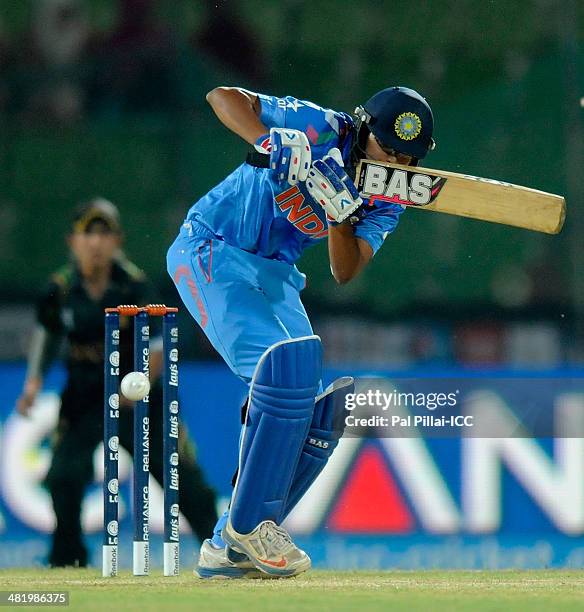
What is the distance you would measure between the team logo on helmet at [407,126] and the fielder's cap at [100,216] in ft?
5.94

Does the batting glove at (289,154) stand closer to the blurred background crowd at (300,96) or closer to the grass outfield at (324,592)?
the grass outfield at (324,592)

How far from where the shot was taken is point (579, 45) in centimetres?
507

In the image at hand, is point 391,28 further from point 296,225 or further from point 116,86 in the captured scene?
point 296,225

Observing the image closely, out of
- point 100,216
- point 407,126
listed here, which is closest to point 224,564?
point 407,126

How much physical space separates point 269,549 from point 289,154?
3.21 feet

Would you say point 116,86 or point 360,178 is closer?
point 360,178

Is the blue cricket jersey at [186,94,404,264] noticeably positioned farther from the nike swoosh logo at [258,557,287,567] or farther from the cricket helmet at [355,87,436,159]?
the nike swoosh logo at [258,557,287,567]

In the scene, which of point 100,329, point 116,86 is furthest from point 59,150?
point 100,329

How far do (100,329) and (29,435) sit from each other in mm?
464

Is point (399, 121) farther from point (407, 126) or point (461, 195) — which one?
point (461, 195)

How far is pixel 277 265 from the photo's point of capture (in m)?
3.63

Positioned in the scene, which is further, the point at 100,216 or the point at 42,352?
the point at 100,216

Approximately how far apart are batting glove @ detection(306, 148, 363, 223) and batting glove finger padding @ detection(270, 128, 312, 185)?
0.05 metres

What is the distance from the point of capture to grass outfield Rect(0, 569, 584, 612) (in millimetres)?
2865
